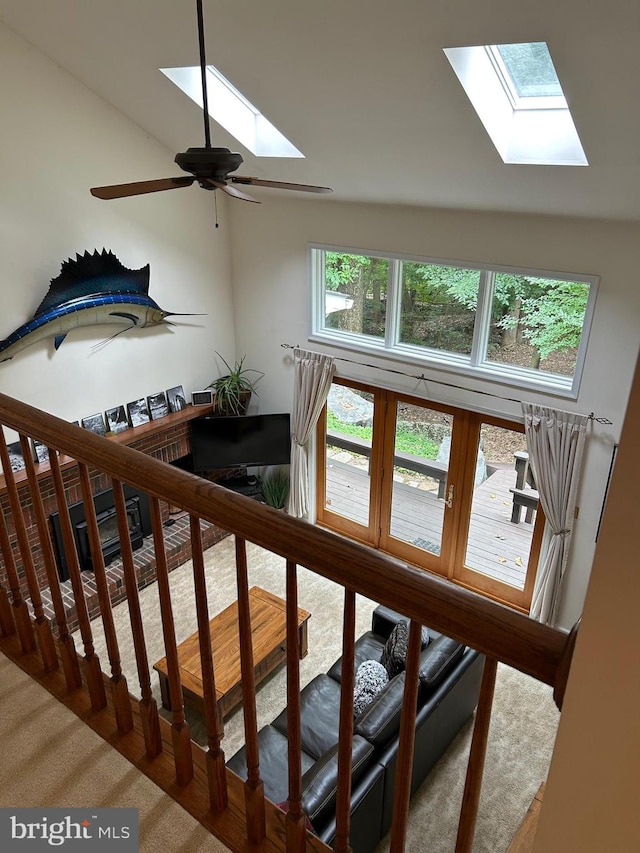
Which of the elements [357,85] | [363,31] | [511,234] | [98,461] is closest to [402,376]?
[511,234]

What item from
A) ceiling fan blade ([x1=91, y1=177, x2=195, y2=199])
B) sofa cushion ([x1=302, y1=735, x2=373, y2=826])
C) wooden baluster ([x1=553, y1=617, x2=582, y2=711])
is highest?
ceiling fan blade ([x1=91, y1=177, x2=195, y2=199])

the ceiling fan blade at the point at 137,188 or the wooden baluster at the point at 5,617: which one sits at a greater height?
the ceiling fan blade at the point at 137,188

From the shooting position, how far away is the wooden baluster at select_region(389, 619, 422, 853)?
898 mm

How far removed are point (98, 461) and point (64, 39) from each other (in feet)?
14.4

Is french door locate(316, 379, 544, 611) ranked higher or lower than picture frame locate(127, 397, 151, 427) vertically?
lower

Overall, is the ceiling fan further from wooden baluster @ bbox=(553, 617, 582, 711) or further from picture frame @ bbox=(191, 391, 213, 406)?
picture frame @ bbox=(191, 391, 213, 406)

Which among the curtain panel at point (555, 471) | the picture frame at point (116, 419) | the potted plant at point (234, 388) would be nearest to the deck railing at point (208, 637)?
the picture frame at point (116, 419)

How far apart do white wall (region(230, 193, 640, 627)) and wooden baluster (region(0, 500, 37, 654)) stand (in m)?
3.94

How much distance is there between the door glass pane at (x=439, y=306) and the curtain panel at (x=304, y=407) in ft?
2.93

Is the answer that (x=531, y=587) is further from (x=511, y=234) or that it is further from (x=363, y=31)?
(x=363, y=31)

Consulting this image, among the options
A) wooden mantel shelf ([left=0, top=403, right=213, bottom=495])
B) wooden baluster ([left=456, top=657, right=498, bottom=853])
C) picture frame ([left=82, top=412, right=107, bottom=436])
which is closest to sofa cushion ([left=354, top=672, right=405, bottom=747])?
wooden baluster ([left=456, top=657, right=498, bottom=853])

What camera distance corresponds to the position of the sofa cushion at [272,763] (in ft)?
11.8

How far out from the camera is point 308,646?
16.9 ft

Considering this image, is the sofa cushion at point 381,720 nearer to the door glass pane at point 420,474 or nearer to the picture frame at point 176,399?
the door glass pane at point 420,474
